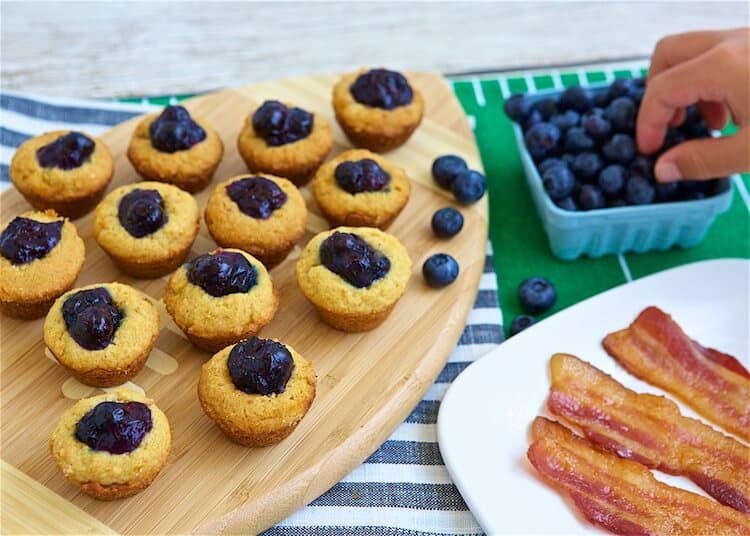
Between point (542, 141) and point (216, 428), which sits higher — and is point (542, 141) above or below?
above

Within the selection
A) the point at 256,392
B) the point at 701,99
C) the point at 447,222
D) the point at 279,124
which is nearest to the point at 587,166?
the point at 701,99

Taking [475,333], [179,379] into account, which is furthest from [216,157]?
[475,333]

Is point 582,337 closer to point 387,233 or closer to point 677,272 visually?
point 677,272

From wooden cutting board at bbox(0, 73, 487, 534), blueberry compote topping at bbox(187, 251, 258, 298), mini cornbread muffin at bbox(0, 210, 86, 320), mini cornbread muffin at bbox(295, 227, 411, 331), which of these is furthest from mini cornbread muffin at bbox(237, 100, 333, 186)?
mini cornbread muffin at bbox(0, 210, 86, 320)

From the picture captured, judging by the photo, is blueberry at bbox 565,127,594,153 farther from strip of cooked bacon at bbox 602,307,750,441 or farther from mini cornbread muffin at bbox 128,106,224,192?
mini cornbread muffin at bbox 128,106,224,192

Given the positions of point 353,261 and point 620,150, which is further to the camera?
point 620,150

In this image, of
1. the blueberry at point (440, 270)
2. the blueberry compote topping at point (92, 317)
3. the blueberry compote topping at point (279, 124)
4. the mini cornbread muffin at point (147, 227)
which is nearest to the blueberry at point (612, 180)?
the blueberry at point (440, 270)

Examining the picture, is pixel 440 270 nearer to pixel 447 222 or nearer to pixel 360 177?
pixel 447 222
